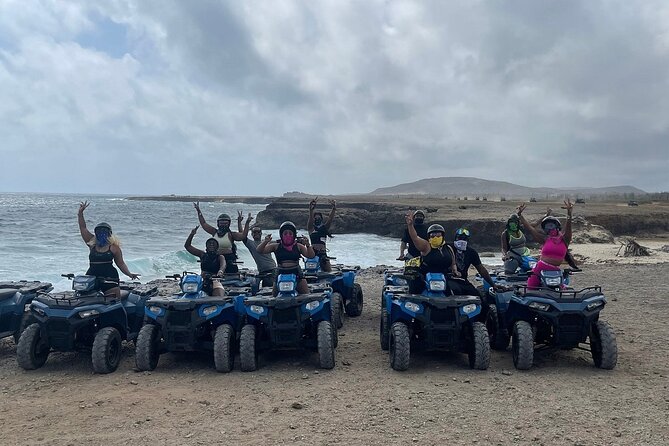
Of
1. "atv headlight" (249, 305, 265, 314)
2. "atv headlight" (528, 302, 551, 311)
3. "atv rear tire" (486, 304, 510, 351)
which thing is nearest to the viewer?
"atv headlight" (528, 302, 551, 311)

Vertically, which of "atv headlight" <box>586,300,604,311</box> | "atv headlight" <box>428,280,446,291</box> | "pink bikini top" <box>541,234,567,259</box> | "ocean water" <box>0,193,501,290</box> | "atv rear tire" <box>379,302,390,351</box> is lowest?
"ocean water" <box>0,193,501,290</box>

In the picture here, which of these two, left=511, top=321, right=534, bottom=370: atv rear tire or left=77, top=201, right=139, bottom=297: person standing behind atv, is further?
left=77, top=201, right=139, bottom=297: person standing behind atv

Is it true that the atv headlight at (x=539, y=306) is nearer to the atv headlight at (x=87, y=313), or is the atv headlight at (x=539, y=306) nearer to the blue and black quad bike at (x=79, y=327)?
the blue and black quad bike at (x=79, y=327)

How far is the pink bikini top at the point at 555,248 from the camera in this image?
786 cm

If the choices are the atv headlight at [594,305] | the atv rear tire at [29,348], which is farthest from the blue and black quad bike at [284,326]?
the atv headlight at [594,305]

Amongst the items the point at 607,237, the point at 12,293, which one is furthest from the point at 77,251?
the point at 607,237

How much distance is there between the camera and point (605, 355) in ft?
23.8

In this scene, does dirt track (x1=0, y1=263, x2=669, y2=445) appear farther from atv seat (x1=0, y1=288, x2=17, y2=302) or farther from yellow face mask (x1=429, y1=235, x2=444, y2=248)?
yellow face mask (x1=429, y1=235, x2=444, y2=248)

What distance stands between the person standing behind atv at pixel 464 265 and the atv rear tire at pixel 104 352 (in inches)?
196

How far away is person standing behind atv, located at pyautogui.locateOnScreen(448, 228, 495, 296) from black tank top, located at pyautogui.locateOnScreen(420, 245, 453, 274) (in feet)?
0.92

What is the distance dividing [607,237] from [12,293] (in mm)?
29844

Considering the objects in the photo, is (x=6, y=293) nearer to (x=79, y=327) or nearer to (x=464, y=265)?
(x=79, y=327)

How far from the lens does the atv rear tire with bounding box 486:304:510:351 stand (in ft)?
27.9

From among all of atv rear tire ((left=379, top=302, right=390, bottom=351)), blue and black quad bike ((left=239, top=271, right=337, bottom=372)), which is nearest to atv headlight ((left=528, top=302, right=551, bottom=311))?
atv rear tire ((left=379, top=302, right=390, bottom=351))
